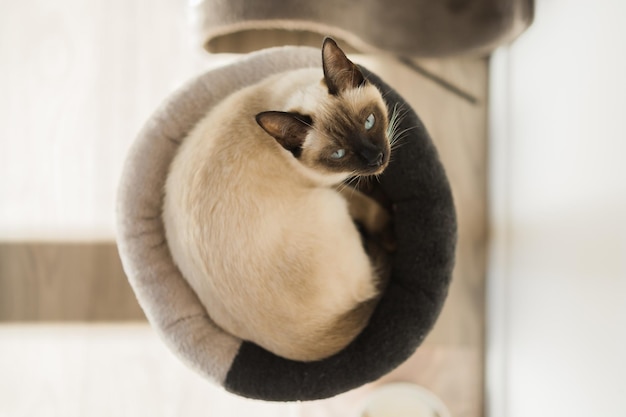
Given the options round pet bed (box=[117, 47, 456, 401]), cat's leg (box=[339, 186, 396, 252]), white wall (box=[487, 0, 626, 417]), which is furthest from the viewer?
cat's leg (box=[339, 186, 396, 252])

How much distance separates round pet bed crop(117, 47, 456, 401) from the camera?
48.9 inches

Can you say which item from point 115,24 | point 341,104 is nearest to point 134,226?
point 341,104

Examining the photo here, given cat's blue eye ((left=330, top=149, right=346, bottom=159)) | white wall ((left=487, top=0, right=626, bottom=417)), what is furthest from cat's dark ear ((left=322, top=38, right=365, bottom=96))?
white wall ((left=487, top=0, right=626, bottom=417))

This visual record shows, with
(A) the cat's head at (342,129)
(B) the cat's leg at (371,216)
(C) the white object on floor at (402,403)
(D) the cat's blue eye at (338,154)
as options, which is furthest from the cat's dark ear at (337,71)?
(C) the white object on floor at (402,403)

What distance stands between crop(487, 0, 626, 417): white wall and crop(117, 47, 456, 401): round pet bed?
0.25 metres

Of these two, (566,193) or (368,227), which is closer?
(566,193)

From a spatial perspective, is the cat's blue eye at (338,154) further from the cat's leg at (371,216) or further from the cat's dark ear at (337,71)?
the cat's leg at (371,216)

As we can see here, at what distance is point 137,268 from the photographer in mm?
1290

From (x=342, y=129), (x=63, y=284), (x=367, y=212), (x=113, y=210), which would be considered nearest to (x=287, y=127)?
(x=342, y=129)

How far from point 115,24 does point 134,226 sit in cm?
81

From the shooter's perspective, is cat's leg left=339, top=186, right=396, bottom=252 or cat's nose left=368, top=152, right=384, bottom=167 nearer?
cat's nose left=368, top=152, right=384, bottom=167

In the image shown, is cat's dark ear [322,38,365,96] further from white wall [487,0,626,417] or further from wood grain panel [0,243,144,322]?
wood grain panel [0,243,144,322]

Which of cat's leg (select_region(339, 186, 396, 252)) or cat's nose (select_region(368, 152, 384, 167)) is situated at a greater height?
cat's nose (select_region(368, 152, 384, 167))

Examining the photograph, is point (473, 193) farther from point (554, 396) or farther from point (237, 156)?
point (237, 156)
